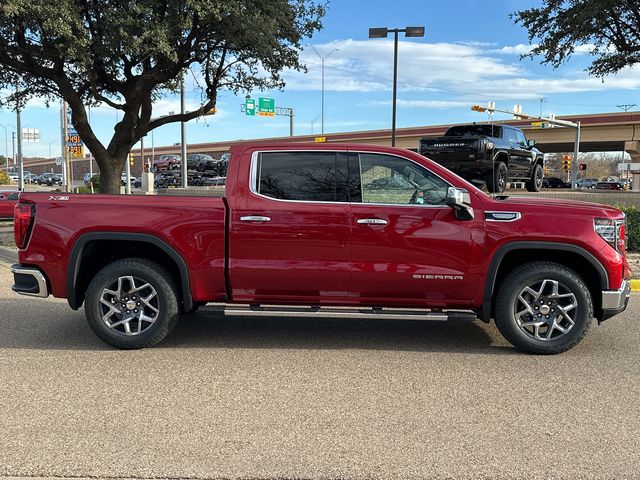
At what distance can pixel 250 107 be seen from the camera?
147ft

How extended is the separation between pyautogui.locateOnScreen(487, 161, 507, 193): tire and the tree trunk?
380 inches

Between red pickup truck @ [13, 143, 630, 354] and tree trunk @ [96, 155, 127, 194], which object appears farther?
tree trunk @ [96, 155, 127, 194]

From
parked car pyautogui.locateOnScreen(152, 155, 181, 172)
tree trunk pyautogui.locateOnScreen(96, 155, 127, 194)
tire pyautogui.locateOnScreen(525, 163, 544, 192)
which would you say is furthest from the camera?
parked car pyautogui.locateOnScreen(152, 155, 181, 172)

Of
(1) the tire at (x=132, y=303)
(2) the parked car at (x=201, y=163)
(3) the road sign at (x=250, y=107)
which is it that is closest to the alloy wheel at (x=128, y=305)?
(1) the tire at (x=132, y=303)

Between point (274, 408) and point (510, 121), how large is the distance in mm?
63327

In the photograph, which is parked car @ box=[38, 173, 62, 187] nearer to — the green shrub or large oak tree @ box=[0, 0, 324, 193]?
large oak tree @ box=[0, 0, 324, 193]

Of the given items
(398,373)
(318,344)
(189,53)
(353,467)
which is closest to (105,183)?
(189,53)

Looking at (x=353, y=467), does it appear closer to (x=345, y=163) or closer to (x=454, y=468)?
(x=454, y=468)

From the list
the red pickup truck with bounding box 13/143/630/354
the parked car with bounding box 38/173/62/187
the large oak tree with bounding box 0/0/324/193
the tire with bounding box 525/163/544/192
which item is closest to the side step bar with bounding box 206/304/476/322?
the red pickup truck with bounding box 13/143/630/354

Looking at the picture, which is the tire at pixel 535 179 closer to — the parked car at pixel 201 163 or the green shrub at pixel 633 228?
the green shrub at pixel 633 228

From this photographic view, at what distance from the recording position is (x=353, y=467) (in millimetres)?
3119

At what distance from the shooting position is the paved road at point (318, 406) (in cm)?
318

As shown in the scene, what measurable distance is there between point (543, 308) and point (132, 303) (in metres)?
3.82

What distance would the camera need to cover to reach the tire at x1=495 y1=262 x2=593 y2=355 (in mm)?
4996
